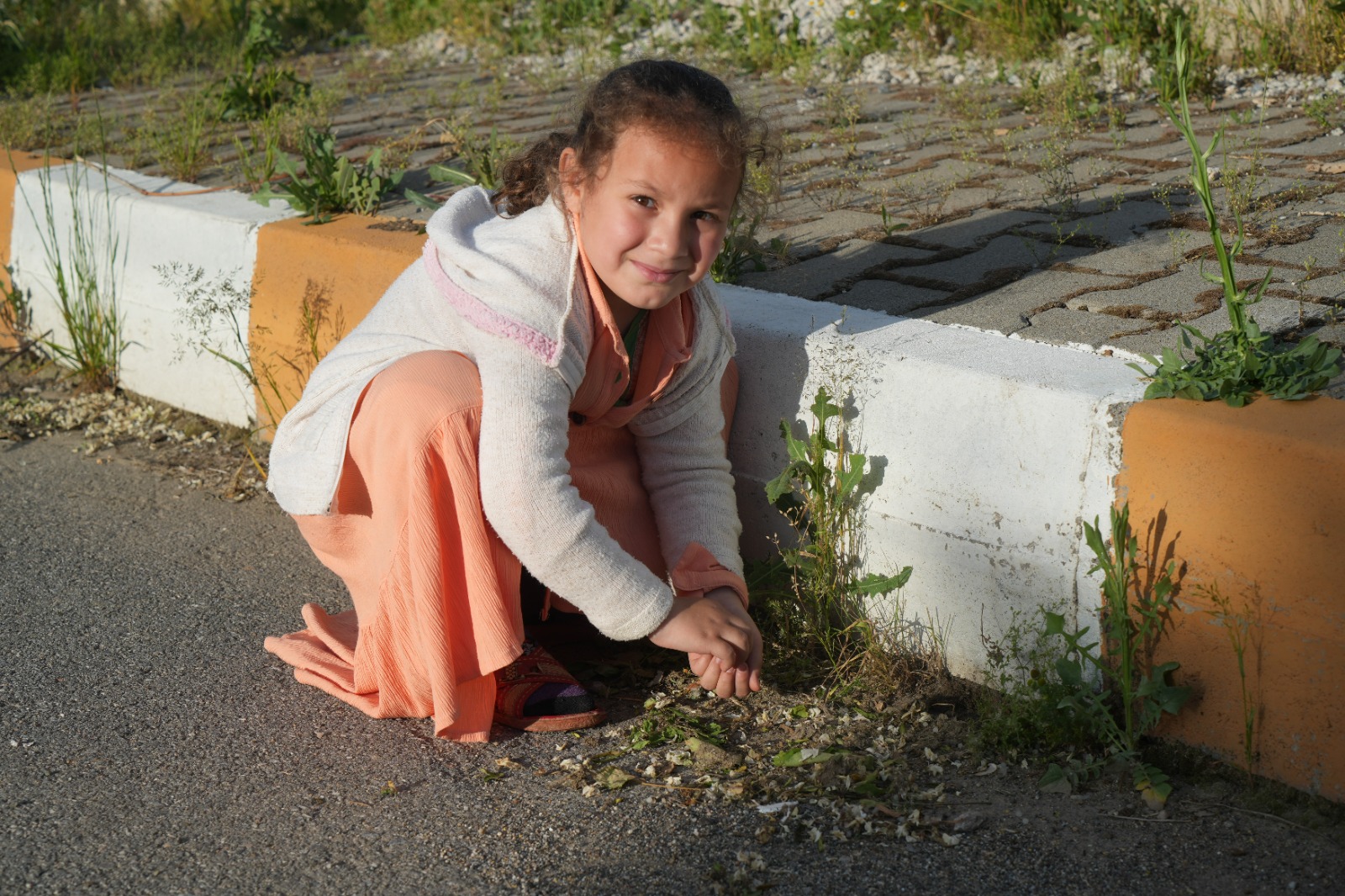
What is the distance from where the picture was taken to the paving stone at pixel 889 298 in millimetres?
2877

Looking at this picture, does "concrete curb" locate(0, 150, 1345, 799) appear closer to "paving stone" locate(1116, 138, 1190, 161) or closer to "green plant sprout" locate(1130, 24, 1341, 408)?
"green plant sprout" locate(1130, 24, 1341, 408)

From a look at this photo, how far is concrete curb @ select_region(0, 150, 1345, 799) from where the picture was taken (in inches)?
77.0

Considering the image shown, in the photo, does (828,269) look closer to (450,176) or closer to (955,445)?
(955,445)

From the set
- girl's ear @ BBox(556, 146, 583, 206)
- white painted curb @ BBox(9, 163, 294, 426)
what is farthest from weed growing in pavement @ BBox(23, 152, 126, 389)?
girl's ear @ BBox(556, 146, 583, 206)

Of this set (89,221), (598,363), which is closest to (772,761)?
(598,363)

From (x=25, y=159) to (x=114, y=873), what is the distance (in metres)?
3.23

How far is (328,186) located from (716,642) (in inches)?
80.8

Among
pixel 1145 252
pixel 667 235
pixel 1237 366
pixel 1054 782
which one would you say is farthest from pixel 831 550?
pixel 1145 252

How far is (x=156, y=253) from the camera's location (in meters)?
3.88

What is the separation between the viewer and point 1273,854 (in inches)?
76.0

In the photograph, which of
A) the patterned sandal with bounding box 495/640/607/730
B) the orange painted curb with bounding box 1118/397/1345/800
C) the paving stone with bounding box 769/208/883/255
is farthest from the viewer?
the paving stone with bounding box 769/208/883/255

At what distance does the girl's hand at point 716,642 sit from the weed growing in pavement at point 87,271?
2.54 metres

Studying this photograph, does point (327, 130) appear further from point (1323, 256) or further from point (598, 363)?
point (1323, 256)

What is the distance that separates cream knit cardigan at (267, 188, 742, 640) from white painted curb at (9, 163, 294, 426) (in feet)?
4.28
